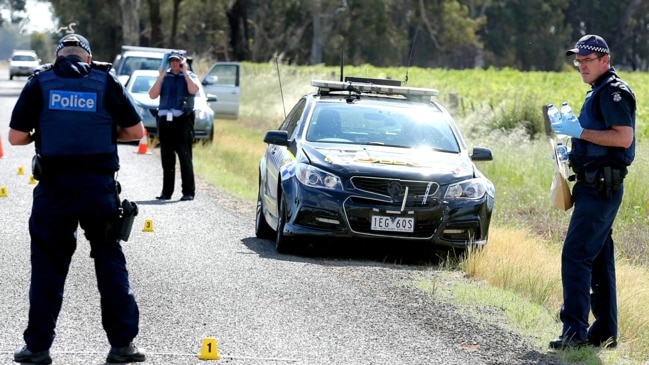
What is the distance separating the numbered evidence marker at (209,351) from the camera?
284 inches

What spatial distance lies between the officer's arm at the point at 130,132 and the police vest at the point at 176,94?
30.2 ft

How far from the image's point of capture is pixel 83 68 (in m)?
6.84

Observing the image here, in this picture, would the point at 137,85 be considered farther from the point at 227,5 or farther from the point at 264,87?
the point at 227,5

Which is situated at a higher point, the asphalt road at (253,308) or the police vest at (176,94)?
the police vest at (176,94)

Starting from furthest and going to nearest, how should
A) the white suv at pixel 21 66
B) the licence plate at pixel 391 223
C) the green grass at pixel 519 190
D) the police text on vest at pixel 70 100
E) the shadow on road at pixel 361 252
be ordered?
the white suv at pixel 21 66, the shadow on road at pixel 361 252, the licence plate at pixel 391 223, the green grass at pixel 519 190, the police text on vest at pixel 70 100

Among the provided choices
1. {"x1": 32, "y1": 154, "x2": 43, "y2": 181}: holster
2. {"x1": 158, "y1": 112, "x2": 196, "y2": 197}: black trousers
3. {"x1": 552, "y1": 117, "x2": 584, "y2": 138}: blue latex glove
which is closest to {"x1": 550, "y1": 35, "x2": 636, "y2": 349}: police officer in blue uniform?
{"x1": 552, "y1": 117, "x2": 584, "y2": 138}: blue latex glove

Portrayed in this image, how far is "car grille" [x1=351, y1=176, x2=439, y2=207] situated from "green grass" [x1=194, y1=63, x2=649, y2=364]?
0.64 meters

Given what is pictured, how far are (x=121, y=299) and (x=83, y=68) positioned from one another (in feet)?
4.00

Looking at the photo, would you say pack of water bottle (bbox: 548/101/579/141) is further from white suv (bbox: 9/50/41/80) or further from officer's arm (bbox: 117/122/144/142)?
white suv (bbox: 9/50/41/80)

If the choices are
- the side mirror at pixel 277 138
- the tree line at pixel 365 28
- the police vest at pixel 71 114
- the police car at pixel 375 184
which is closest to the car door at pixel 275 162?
the police car at pixel 375 184

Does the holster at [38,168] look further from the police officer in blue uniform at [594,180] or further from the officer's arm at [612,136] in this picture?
the officer's arm at [612,136]

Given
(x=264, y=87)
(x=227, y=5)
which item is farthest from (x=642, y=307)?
(x=227, y=5)

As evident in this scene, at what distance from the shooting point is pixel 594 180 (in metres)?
7.78

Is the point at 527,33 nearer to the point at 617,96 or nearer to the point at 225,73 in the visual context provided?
the point at 225,73
